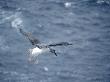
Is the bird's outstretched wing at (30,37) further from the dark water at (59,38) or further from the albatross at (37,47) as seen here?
the dark water at (59,38)

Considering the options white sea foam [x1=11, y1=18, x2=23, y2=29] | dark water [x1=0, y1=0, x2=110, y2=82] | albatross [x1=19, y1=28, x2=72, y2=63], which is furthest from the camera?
white sea foam [x1=11, y1=18, x2=23, y2=29]

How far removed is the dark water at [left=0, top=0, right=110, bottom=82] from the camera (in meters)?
69.9

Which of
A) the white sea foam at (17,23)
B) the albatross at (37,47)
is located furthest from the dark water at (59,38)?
the albatross at (37,47)

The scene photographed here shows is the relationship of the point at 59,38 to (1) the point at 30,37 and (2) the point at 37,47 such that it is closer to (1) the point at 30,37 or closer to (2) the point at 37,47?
(1) the point at 30,37

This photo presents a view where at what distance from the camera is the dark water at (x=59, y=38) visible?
6994 cm

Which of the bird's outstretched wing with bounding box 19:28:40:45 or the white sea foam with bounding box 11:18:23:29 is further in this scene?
the white sea foam with bounding box 11:18:23:29

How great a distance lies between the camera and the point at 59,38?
7675 cm

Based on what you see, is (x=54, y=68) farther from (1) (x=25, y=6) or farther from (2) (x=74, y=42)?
(1) (x=25, y=6)

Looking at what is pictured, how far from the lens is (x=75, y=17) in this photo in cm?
8312

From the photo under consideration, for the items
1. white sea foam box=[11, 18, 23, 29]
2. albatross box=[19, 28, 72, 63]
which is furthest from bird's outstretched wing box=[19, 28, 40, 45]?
white sea foam box=[11, 18, 23, 29]

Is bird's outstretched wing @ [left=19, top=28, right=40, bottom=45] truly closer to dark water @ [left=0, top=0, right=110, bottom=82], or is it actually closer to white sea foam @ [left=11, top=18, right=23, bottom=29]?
dark water @ [left=0, top=0, right=110, bottom=82]

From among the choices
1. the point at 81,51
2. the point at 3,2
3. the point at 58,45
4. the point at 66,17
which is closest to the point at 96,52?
the point at 81,51

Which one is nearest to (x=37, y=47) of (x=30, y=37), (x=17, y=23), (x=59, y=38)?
(x=30, y=37)

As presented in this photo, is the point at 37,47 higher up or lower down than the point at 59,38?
lower down
